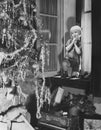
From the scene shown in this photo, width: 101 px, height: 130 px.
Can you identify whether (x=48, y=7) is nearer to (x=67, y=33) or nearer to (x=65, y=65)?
(x=67, y=33)

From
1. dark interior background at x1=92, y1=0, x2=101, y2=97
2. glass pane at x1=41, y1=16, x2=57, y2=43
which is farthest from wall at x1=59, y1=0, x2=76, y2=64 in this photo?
dark interior background at x1=92, y1=0, x2=101, y2=97

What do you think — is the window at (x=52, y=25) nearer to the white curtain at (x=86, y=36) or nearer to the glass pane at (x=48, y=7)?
the glass pane at (x=48, y=7)

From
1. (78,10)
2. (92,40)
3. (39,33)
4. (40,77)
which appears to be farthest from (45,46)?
(78,10)

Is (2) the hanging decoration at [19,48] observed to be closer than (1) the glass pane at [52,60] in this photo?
Yes

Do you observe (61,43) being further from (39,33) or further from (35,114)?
(35,114)

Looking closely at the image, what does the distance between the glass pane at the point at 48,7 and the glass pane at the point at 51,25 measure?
0.29 ft

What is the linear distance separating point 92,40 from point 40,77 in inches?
32.4

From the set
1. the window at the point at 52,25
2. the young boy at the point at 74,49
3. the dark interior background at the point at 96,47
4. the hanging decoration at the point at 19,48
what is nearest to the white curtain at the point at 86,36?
the young boy at the point at 74,49

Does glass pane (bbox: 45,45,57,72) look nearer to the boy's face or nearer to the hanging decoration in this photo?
the boy's face

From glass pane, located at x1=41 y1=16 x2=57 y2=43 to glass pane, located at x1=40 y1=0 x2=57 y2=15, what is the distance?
89 mm

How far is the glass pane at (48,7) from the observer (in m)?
3.72

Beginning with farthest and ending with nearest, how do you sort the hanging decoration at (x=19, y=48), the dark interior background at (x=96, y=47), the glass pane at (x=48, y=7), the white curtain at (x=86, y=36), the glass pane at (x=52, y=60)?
1. the glass pane at (x=52, y=60)
2. the glass pane at (x=48, y=7)
3. the white curtain at (x=86, y=36)
4. the dark interior background at (x=96, y=47)
5. the hanging decoration at (x=19, y=48)

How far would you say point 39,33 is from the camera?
3.30 metres

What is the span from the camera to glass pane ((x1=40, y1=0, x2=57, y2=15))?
3.72 meters
